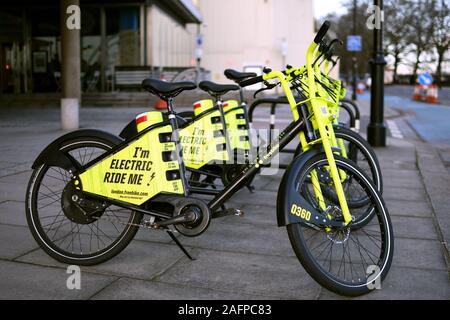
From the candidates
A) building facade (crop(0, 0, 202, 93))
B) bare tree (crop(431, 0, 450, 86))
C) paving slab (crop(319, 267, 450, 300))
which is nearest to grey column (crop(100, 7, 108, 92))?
building facade (crop(0, 0, 202, 93))

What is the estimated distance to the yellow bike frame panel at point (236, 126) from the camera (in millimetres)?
5254

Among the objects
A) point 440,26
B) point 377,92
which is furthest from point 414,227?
point 440,26

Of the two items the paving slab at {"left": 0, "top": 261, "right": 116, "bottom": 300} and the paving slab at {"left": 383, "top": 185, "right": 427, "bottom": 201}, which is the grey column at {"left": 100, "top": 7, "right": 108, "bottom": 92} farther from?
the paving slab at {"left": 0, "top": 261, "right": 116, "bottom": 300}

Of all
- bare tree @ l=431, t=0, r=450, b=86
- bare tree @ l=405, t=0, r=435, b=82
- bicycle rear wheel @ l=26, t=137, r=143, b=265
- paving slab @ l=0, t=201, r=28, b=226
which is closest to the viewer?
bicycle rear wheel @ l=26, t=137, r=143, b=265

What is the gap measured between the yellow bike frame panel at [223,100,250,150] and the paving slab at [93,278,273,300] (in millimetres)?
2214

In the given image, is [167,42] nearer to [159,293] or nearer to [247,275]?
[247,275]

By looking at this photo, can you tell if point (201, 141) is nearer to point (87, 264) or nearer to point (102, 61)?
point (87, 264)

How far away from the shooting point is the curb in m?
4.34

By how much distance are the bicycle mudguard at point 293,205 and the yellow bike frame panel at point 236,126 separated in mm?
2149

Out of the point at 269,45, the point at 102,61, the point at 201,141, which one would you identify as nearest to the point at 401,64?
the point at 269,45

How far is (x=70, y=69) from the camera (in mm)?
12695

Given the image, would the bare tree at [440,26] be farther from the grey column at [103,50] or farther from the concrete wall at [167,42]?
the grey column at [103,50]

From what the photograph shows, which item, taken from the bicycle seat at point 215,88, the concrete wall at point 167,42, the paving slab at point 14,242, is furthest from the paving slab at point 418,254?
the concrete wall at point 167,42

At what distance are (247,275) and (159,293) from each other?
0.57 meters
